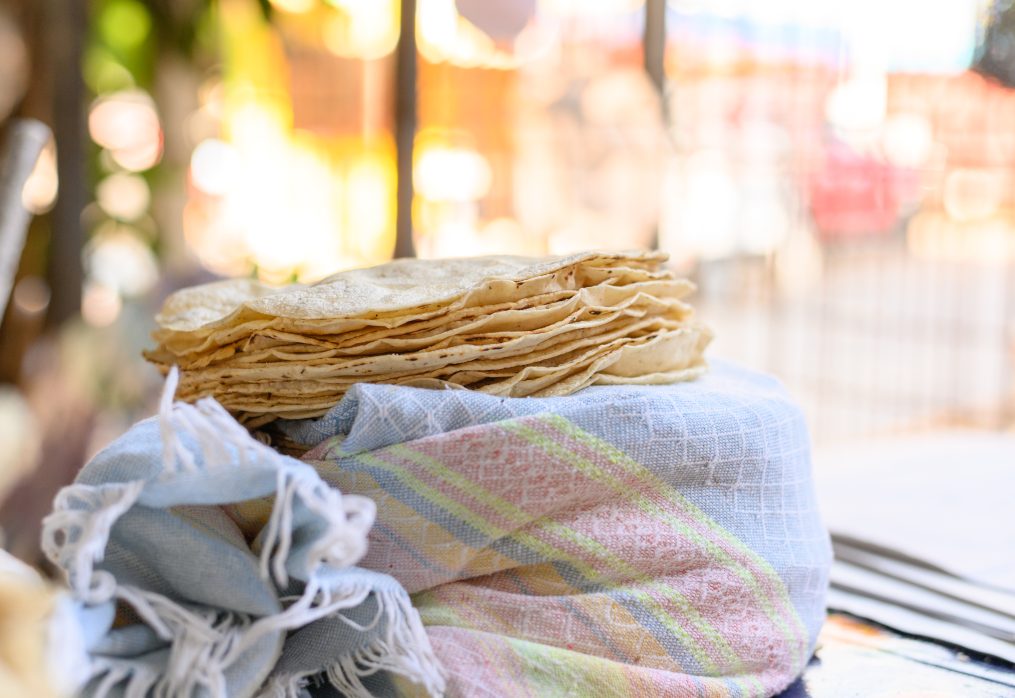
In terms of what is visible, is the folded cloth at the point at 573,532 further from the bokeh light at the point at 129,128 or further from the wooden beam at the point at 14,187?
the bokeh light at the point at 129,128

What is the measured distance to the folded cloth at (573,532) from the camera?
60cm

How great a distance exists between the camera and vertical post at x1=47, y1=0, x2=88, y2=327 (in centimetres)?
238

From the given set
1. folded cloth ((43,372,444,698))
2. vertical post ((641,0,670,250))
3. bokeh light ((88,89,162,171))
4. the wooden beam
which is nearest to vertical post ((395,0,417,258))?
vertical post ((641,0,670,250))

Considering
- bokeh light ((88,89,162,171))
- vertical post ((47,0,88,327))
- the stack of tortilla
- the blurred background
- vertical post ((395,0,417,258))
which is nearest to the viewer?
the stack of tortilla

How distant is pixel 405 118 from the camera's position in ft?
8.98

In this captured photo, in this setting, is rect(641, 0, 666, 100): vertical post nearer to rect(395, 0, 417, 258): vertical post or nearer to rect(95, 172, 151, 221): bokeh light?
rect(395, 0, 417, 258): vertical post

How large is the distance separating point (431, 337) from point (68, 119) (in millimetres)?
2054

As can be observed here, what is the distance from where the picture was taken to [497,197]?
10.7ft

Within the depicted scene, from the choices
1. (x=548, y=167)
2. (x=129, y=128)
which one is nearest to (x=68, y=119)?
(x=129, y=128)

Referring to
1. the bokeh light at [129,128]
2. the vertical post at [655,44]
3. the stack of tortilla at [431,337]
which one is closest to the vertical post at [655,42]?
the vertical post at [655,44]

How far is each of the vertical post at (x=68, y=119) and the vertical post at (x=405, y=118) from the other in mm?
771

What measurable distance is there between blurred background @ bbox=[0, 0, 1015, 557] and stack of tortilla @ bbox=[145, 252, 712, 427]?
1.74m

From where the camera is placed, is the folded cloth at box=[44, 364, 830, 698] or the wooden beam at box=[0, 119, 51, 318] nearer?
the folded cloth at box=[44, 364, 830, 698]

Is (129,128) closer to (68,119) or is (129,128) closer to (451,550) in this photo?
(68,119)
